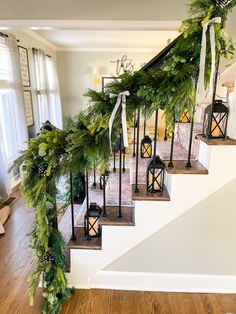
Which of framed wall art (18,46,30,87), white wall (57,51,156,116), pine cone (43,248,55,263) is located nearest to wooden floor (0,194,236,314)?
pine cone (43,248,55,263)

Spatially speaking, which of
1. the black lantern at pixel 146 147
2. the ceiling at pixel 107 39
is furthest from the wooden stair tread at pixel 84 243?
the ceiling at pixel 107 39

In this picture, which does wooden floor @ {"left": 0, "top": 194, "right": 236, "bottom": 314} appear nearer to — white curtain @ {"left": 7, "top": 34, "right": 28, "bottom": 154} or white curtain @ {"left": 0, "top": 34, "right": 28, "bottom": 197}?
white curtain @ {"left": 0, "top": 34, "right": 28, "bottom": 197}

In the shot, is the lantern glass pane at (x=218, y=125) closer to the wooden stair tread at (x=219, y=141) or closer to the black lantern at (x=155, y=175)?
the wooden stair tread at (x=219, y=141)

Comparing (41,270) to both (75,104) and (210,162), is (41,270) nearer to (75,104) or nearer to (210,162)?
(210,162)

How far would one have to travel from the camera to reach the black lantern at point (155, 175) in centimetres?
160

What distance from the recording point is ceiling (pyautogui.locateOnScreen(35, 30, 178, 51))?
4648 mm

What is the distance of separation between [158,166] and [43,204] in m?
0.79

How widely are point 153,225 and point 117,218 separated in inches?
10.1

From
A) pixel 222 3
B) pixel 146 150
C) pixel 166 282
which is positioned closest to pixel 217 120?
pixel 222 3

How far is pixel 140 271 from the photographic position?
1.75 metres

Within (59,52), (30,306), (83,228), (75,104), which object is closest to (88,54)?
(59,52)

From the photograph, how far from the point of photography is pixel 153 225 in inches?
63.6

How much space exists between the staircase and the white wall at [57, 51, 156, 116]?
5.32 meters

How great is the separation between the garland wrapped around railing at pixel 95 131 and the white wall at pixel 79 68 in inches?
208
